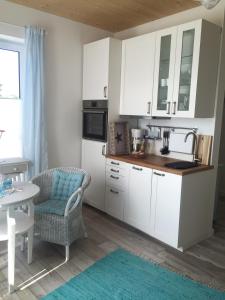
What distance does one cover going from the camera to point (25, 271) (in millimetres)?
2287

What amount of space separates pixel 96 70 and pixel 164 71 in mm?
964

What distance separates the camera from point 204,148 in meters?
2.89

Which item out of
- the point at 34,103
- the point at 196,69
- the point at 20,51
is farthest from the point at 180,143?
the point at 20,51

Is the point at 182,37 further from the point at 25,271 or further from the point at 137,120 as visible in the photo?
the point at 25,271

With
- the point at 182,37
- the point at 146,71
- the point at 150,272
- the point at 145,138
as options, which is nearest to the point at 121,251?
the point at 150,272

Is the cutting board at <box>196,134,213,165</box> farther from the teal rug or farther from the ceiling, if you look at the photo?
the ceiling

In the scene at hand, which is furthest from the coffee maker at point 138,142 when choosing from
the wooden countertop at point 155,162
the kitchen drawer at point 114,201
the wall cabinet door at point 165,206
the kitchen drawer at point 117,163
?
the wall cabinet door at point 165,206

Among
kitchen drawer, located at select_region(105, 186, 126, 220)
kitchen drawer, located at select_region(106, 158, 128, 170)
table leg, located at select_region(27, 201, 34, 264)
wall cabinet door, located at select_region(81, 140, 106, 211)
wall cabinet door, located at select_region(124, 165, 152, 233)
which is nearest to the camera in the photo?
table leg, located at select_region(27, 201, 34, 264)

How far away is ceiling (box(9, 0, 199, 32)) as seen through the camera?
2797mm

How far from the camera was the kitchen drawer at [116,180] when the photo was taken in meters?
3.16

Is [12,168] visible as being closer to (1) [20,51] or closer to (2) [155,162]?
(1) [20,51]

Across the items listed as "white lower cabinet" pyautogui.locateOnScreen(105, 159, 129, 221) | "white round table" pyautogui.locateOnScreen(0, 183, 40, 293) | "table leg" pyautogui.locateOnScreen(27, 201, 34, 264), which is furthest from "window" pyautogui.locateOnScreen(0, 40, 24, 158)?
"white lower cabinet" pyautogui.locateOnScreen(105, 159, 129, 221)

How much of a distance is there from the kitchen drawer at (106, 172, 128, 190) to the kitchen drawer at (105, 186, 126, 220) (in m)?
0.06

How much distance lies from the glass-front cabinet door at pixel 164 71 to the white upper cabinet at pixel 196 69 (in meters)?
0.07
